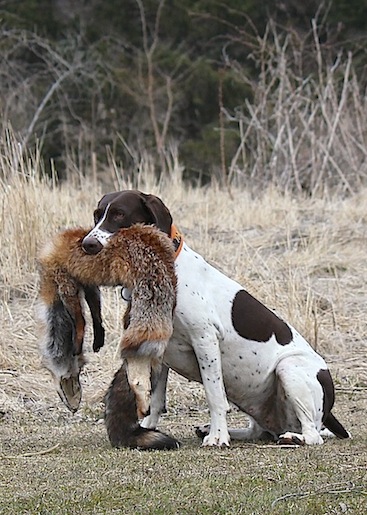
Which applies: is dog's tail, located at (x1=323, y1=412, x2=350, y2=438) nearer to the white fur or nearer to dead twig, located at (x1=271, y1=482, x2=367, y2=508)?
the white fur

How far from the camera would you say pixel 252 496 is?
156 inches

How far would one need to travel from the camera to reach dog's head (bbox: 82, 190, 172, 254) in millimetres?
5191

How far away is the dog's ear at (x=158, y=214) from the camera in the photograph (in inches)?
209

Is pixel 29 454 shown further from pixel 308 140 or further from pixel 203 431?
pixel 308 140

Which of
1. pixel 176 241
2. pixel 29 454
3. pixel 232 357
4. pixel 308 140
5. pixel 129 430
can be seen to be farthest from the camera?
pixel 308 140

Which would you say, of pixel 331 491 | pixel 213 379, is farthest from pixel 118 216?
pixel 331 491

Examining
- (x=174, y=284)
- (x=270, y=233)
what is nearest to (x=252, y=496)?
(x=174, y=284)

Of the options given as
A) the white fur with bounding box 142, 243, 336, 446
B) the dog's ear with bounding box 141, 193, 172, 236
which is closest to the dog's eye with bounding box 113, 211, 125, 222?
the dog's ear with bounding box 141, 193, 172, 236

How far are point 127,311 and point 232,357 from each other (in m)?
0.84

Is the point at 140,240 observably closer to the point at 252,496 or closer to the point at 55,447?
the point at 55,447

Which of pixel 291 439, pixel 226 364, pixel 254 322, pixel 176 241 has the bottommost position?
pixel 291 439

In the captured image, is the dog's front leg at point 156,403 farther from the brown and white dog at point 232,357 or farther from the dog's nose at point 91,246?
the dog's nose at point 91,246

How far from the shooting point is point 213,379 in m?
5.34

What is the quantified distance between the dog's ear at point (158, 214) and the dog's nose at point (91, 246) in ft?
1.39
